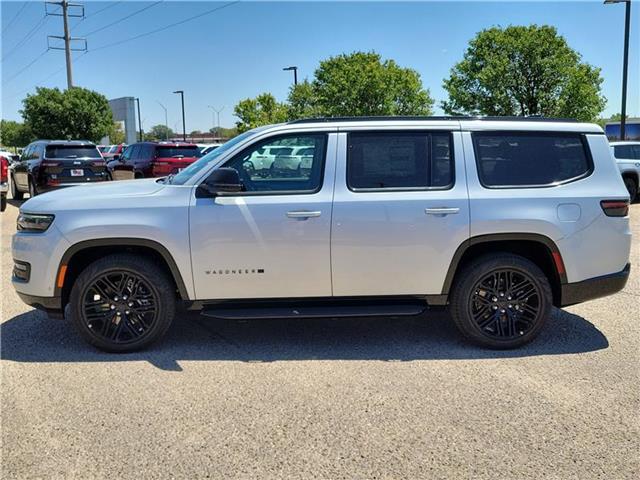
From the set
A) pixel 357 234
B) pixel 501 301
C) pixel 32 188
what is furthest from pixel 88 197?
pixel 32 188

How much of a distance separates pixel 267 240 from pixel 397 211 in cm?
105

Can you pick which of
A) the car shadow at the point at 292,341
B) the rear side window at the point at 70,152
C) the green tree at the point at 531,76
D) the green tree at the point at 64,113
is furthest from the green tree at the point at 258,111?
the car shadow at the point at 292,341

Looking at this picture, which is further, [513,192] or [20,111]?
[20,111]

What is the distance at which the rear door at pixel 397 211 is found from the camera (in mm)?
4383

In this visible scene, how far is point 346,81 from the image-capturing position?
2889 cm

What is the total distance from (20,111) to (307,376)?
44.3 metres

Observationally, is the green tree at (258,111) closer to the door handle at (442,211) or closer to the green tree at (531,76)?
the green tree at (531,76)

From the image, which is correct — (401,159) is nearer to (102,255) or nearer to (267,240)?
(267,240)

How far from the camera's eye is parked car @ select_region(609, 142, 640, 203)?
581 inches

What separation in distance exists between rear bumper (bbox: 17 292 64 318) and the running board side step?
1153 millimetres

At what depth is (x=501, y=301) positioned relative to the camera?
4.61 m

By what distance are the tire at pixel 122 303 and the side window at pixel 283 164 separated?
107 cm

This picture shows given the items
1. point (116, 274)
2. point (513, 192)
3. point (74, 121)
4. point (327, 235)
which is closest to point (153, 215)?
point (116, 274)

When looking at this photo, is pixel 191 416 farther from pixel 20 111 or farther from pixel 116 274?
pixel 20 111
